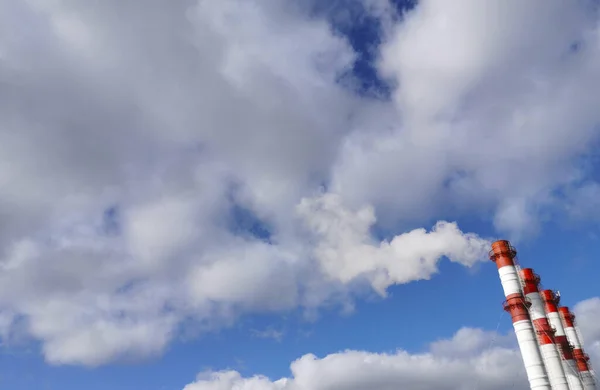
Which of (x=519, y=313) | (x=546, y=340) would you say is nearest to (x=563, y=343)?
(x=546, y=340)

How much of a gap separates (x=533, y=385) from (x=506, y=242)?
64.1 ft

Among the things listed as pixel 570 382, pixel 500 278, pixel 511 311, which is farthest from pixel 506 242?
pixel 570 382

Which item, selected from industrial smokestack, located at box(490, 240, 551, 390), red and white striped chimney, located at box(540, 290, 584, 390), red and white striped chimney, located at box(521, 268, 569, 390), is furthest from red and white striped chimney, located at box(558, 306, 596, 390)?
industrial smokestack, located at box(490, 240, 551, 390)

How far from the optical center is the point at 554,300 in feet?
298

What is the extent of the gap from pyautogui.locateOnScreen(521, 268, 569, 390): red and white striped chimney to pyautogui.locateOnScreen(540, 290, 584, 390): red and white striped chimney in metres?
1.78

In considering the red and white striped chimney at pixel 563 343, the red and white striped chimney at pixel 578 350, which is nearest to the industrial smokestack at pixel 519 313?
the red and white striped chimney at pixel 563 343

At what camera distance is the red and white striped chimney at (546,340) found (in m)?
65.7

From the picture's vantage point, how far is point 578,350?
97938 mm

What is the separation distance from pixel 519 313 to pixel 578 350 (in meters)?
42.7

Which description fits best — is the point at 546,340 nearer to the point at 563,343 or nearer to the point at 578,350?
the point at 563,343

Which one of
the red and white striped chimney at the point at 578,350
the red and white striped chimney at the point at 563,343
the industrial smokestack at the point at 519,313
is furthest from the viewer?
the red and white striped chimney at the point at 578,350

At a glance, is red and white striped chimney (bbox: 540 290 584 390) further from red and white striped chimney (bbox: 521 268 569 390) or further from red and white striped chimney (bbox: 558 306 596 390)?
red and white striped chimney (bbox: 558 306 596 390)

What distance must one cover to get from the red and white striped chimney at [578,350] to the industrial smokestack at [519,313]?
36.2 m

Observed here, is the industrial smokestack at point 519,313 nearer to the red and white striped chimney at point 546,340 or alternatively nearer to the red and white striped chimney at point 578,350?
the red and white striped chimney at point 546,340
